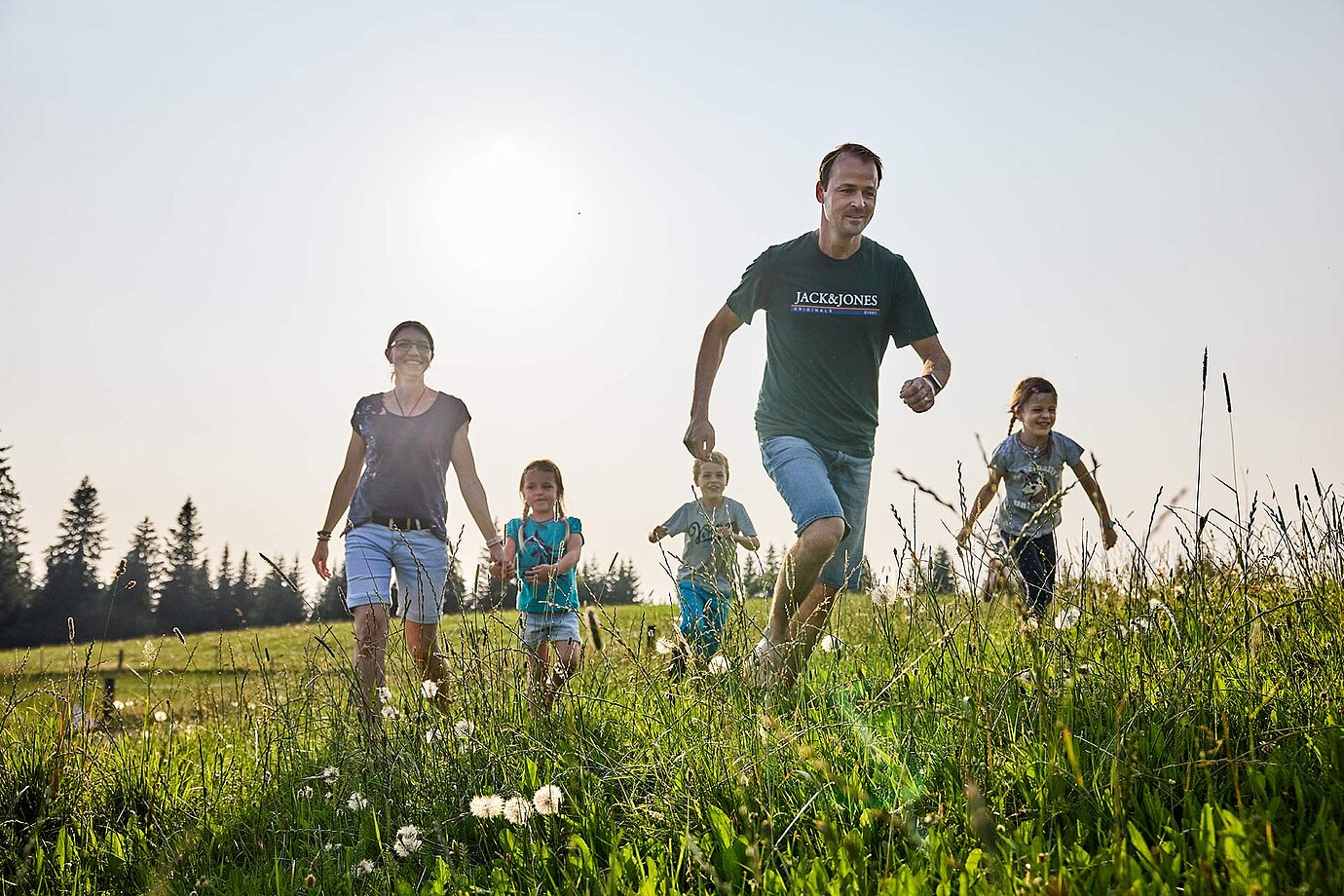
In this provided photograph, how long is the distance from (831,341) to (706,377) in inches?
27.1

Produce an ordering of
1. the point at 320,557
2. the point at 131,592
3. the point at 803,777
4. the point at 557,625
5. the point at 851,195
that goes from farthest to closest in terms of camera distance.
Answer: the point at 131,592 → the point at 320,557 → the point at 557,625 → the point at 851,195 → the point at 803,777

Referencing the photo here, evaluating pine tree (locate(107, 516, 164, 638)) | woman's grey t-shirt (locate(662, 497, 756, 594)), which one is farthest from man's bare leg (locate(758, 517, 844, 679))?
pine tree (locate(107, 516, 164, 638))

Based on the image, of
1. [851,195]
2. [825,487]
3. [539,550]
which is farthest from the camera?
[539,550]

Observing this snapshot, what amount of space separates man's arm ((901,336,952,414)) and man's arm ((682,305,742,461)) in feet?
3.27

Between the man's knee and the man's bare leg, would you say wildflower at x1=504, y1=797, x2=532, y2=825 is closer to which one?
the man's bare leg

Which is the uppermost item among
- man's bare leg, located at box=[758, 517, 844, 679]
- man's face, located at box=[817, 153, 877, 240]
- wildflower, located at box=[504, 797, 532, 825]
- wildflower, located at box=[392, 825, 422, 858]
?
man's face, located at box=[817, 153, 877, 240]

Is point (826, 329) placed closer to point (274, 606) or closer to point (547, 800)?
point (547, 800)

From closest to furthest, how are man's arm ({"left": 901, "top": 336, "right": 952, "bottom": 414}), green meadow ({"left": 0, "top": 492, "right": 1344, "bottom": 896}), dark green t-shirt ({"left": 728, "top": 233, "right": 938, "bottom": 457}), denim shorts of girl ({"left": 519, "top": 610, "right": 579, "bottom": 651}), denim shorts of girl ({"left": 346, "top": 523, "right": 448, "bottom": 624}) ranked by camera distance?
green meadow ({"left": 0, "top": 492, "right": 1344, "bottom": 896}), man's arm ({"left": 901, "top": 336, "right": 952, "bottom": 414}), dark green t-shirt ({"left": 728, "top": 233, "right": 938, "bottom": 457}), denim shorts of girl ({"left": 346, "top": 523, "right": 448, "bottom": 624}), denim shorts of girl ({"left": 519, "top": 610, "right": 579, "bottom": 651})

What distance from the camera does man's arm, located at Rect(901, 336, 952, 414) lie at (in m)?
4.34

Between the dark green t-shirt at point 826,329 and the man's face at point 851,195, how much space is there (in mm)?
222

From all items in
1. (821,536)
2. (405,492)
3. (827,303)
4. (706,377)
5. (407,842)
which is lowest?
(407,842)

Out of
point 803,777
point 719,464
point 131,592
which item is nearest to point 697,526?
point 719,464

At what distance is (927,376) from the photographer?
4719mm

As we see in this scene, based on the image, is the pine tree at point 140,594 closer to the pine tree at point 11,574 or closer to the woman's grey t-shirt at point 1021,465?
the pine tree at point 11,574
